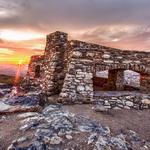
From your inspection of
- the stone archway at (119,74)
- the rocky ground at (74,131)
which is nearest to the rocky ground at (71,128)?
the rocky ground at (74,131)

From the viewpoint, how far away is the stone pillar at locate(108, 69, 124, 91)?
1332 cm

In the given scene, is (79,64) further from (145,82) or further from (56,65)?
(145,82)

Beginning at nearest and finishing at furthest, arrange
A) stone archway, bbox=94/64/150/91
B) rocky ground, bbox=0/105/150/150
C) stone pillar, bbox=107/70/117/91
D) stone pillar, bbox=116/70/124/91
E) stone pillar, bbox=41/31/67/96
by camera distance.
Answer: rocky ground, bbox=0/105/150/150
stone archway, bbox=94/64/150/91
stone pillar, bbox=41/31/67/96
stone pillar, bbox=116/70/124/91
stone pillar, bbox=107/70/117/91

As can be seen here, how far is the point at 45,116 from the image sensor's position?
318 inches

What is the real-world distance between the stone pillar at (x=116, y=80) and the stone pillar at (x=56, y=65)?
3.45 metres

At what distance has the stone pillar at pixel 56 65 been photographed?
37.4 feet

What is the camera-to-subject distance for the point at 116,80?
13414 millimetres

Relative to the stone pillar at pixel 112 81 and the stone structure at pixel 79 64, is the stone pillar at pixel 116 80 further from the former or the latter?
the stone structure at pixel 79 64

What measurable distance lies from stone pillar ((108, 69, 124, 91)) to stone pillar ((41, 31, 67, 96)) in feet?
11.3

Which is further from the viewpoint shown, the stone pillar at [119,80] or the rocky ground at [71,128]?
the stone pillar at [119,80]

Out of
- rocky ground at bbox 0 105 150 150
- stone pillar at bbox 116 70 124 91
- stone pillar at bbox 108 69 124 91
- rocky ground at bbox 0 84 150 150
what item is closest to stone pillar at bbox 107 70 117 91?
stone pillar at bbox 108 69 124 91

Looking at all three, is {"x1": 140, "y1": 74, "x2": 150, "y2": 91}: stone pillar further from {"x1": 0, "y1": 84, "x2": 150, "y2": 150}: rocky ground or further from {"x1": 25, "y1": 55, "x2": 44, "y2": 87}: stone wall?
{"x1": 25, "y1": 55, "x2": 44, "y2": 87}: stone wall

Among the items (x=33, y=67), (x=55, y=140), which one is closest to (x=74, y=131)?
(x=55, y=140)

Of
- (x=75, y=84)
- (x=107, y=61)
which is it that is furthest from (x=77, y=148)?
(x=107, y=61)
